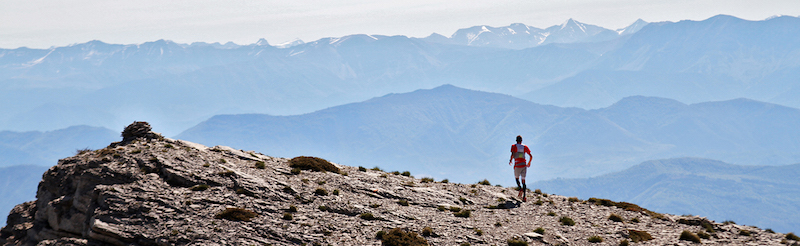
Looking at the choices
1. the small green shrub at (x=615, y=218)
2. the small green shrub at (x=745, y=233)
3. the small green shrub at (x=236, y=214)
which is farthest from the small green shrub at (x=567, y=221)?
the small green shrub at (x=236, y=214)

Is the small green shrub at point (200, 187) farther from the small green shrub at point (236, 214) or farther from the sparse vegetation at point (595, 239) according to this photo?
the sparse vegetation at point (595, 239)

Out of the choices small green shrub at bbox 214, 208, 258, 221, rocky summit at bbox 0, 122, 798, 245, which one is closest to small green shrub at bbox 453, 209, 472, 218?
rocky summit at bbox 0, 122, 798, 245

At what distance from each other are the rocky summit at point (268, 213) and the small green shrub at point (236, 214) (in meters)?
0.05

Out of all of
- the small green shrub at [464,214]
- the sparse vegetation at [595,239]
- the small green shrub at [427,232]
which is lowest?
the small green shrub at [427,232]

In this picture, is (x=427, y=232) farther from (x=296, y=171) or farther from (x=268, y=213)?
(x=296, y=171)

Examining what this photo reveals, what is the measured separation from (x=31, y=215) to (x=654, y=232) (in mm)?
32402

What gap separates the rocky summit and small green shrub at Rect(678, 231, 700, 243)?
0.05m

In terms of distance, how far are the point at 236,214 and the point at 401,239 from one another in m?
7.64

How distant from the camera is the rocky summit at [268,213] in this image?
20.6m

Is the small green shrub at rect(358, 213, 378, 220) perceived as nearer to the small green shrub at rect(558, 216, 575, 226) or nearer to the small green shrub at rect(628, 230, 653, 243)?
the small green shrub at rect(558, 216, 575, 226)

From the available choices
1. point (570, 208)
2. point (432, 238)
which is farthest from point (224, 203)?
point (570, 208)

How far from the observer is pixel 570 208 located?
97.6ft

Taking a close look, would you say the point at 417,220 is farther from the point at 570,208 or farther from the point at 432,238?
the point at 570,208

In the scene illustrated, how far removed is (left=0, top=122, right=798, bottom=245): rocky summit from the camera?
20562 millimetres
